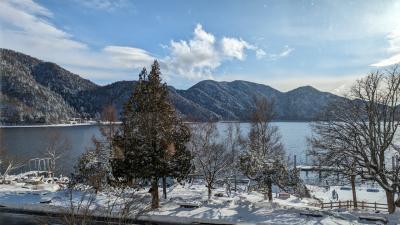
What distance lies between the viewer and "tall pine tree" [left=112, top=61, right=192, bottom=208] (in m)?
26.8


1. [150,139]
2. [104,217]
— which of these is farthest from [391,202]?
[104,217]

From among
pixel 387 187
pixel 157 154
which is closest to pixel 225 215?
pixel 157 154

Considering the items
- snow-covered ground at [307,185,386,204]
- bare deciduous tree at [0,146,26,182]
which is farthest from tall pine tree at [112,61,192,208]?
snow-covered ground at [307,185,386,204]

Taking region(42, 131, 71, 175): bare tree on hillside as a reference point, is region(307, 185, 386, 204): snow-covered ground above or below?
below

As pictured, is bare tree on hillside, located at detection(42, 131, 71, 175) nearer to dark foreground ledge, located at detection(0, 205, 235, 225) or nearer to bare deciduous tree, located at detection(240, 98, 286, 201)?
bare deciduous tree, located at detection(240, 98, 286, 201)

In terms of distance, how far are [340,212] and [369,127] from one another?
6617 millimetres

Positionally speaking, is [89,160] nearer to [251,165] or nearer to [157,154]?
[157,154]

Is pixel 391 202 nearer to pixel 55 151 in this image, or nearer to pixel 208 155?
A: pixel 208 155

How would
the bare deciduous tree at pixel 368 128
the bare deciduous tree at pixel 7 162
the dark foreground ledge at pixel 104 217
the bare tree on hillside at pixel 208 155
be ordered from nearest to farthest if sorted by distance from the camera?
the dark foreground ledge at pixel 104 217 → the bare deciduous tree at pixel 368 128 → the bare tree on hillside at pixel 208 155 → the bare deciduous tree at pixel 7 162

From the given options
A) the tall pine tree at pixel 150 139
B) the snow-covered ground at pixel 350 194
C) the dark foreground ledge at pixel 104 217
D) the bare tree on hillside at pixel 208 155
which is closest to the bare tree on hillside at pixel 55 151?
the bare tree on hillside at pixel 208 155

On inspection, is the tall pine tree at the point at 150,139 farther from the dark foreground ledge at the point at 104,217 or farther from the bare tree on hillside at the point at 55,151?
the bare tree on hillside at the point at 55,151

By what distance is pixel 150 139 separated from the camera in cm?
2684

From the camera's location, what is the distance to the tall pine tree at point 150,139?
26797 millimetres

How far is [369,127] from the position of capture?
1045 inches
